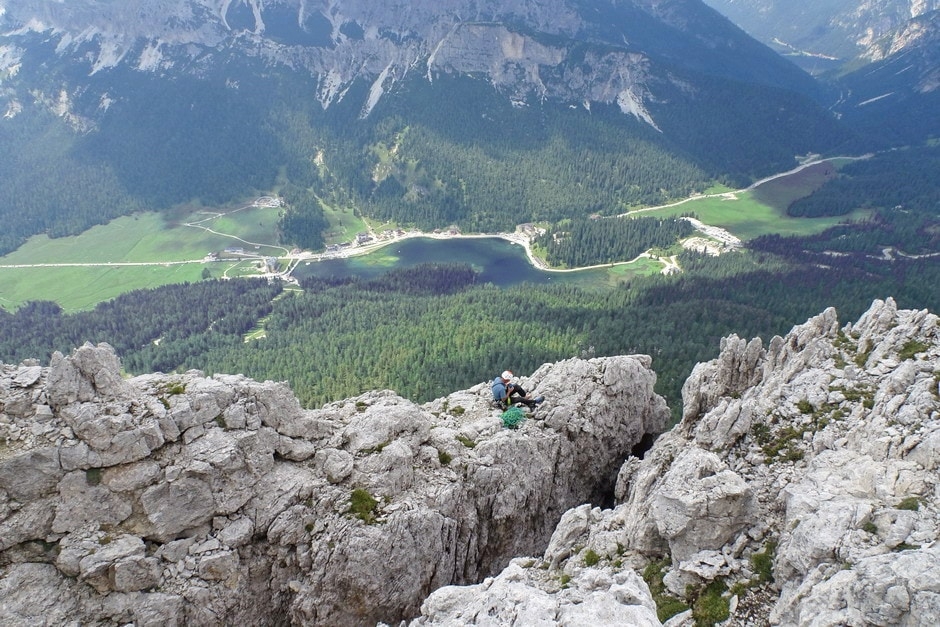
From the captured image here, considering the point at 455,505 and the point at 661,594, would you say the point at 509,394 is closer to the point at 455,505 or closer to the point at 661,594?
the point at 455,505

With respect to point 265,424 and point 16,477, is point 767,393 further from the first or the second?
point 16,477

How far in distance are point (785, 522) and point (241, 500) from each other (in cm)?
3051

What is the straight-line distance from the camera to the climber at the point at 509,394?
4588cm

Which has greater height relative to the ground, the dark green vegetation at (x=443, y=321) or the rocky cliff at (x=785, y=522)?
the rocky cliff at (x=785, y=522)

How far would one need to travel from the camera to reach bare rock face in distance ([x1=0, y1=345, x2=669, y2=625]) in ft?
102

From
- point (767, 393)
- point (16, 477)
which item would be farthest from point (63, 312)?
→ point (767, 393)

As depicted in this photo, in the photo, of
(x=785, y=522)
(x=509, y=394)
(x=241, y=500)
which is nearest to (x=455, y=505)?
(x=509, y=394)

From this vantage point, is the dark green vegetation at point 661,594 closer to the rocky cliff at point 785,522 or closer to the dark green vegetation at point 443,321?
the rocky cliff at point 785,522

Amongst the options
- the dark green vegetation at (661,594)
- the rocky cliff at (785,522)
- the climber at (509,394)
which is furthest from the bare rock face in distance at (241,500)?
the rocky cliff at (785,522)

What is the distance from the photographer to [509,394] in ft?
151

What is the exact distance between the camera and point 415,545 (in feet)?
121

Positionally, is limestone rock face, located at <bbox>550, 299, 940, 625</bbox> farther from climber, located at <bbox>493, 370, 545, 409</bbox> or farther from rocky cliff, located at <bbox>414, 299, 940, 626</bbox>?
climber, located at <bbox>493, 370, 545, 409</bbox>

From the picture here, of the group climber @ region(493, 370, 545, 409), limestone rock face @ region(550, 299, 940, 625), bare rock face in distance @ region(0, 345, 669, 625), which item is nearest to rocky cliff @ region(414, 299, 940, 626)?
limestone rock face @ region(550, 299, 940, 625)

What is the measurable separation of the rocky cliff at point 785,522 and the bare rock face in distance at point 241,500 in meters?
4.38
